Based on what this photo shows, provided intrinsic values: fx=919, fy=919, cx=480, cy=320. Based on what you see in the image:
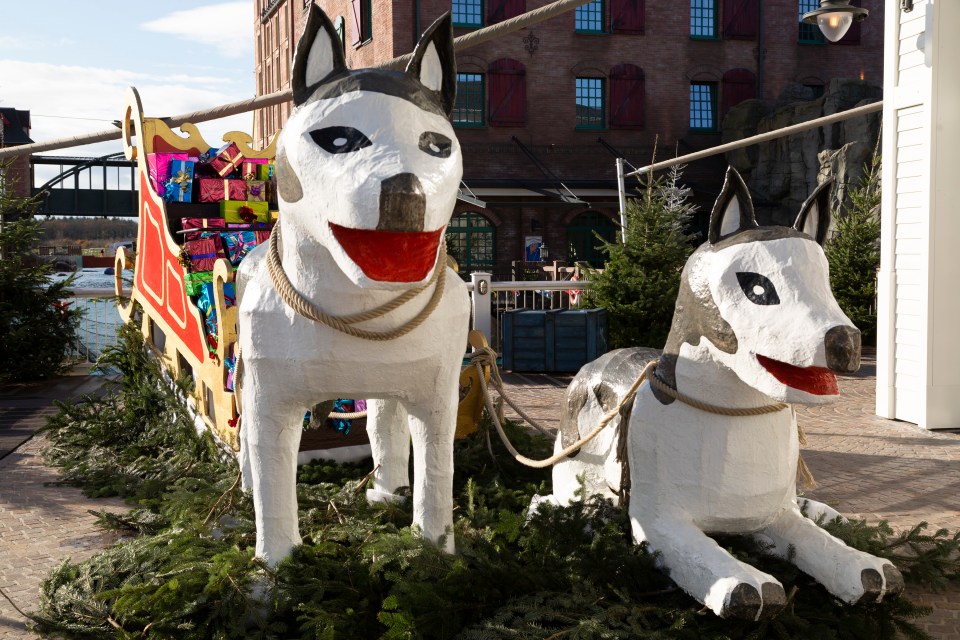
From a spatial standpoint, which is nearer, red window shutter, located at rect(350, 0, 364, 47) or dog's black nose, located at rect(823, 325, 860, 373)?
dog's black nose, located at rect(823, 325, 860, 373)

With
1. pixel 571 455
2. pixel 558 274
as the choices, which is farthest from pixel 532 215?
pixel 571 455

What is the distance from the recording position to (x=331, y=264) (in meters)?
2.72

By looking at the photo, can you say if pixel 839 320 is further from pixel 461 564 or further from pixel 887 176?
pixel 887 176

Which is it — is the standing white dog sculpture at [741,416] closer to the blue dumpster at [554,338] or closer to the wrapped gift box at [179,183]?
the wrapped gift box at [179,183]

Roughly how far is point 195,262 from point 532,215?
18.8 metres

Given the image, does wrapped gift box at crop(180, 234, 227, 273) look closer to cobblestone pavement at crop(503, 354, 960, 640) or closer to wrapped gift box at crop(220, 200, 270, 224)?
wrapped gift box at crop(220, 200, 270, 224)

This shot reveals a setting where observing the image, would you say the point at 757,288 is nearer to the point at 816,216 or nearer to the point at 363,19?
the point at 816,216

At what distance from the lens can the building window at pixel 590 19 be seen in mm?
24031

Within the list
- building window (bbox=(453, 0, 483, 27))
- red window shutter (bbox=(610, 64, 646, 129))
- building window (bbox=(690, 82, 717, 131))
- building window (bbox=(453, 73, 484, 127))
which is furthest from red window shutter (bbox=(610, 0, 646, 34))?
building window (bbox=(453, 73, 484, 127))

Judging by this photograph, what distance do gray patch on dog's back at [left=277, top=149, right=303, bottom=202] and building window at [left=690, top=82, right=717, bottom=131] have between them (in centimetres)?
2359

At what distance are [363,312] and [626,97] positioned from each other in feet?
74.2

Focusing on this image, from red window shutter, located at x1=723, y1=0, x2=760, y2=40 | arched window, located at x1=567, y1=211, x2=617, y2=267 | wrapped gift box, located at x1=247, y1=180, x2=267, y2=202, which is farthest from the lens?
red window shutter, located at x1=723, y1=0, x2=760, y2=40

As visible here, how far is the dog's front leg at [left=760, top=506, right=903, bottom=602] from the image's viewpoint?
110 inches

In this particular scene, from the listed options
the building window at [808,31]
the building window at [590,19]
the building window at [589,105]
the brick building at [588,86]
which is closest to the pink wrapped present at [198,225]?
the brick building at [588,86]
